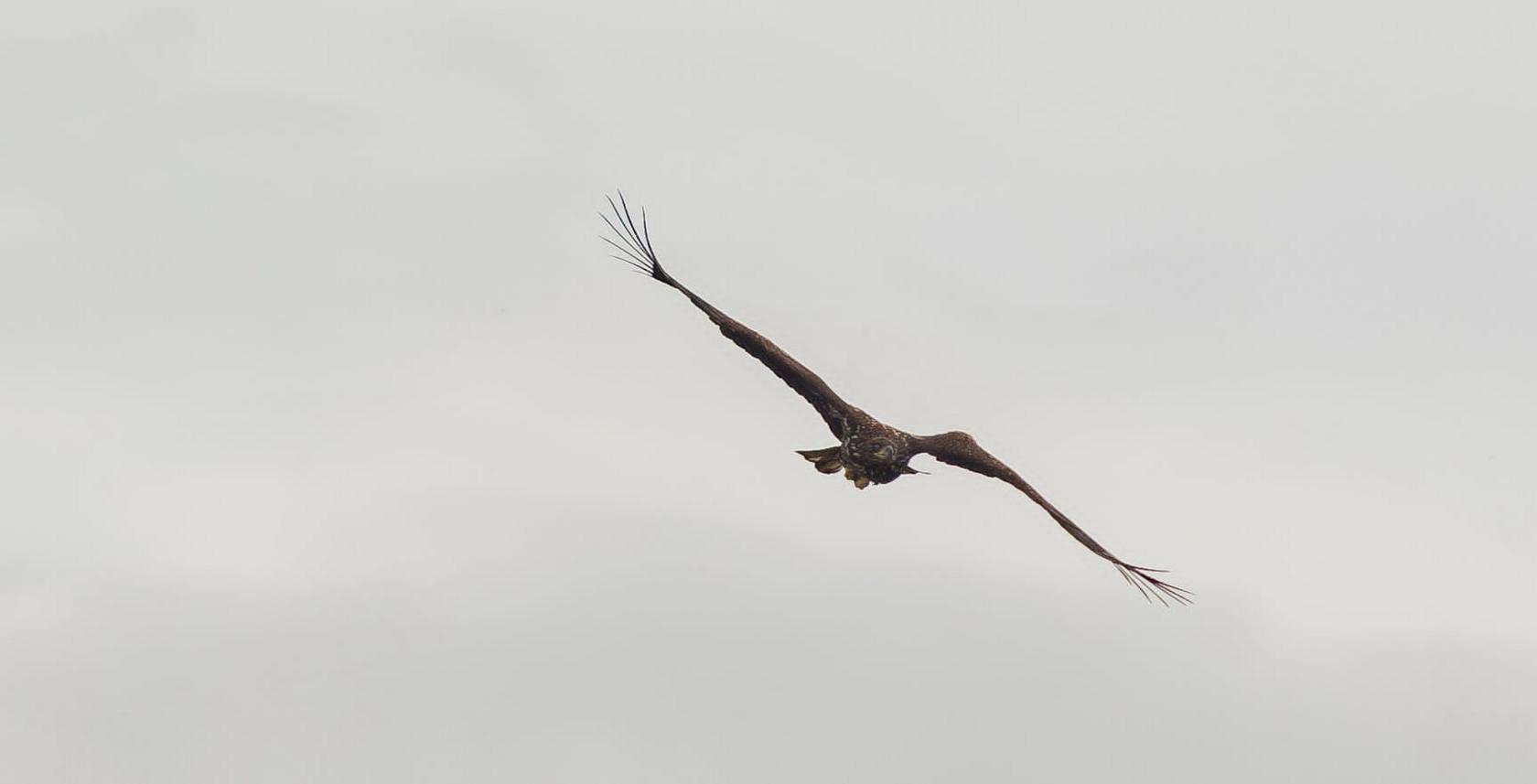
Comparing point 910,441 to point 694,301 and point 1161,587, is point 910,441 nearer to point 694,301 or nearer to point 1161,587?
point 694,301

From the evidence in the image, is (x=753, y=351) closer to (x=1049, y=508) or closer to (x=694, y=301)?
(x=694, y=301)

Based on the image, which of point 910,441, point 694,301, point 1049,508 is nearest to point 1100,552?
point 1049,508

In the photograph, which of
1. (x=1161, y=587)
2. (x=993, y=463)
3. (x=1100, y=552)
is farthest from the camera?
(x=993, y=463)

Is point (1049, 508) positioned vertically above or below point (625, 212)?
below

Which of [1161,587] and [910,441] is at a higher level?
[910,441]

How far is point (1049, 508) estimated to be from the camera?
62.6 meters

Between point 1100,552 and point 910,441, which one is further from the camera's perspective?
point 910,441

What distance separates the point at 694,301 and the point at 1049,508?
9.15 meters

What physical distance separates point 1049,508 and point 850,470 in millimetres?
5491

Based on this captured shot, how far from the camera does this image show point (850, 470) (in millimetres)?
66000

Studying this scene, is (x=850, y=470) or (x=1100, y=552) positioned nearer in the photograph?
(x=1100, y=552)

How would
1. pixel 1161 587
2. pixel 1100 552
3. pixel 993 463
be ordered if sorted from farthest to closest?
pixel 993 463, pixel 1100 552, pixel 1161 587

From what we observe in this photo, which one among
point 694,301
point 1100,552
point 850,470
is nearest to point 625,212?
point 694,301

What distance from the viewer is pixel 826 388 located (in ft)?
214
